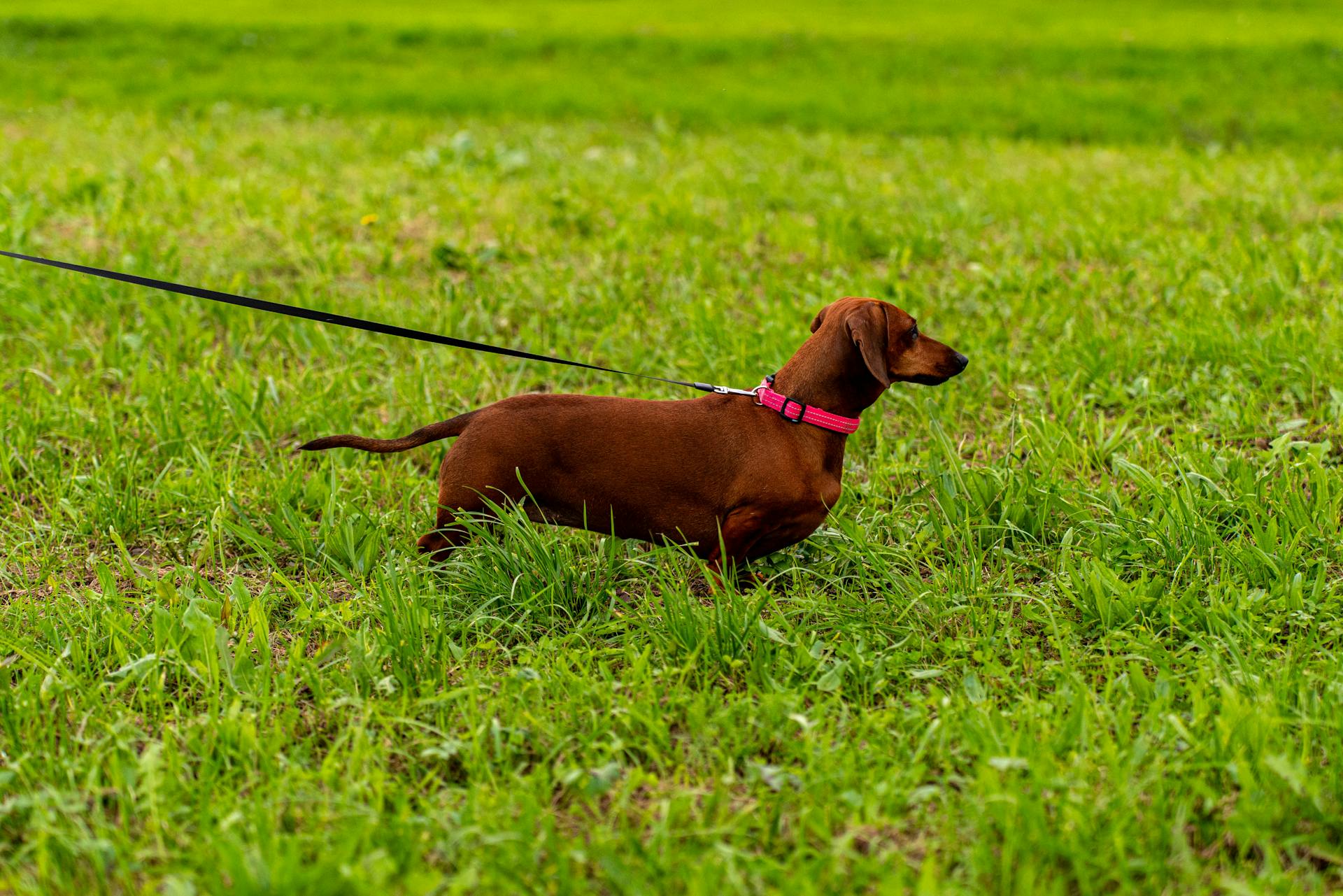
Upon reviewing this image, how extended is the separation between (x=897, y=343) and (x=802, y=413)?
37 cm

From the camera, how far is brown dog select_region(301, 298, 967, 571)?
3.28 m

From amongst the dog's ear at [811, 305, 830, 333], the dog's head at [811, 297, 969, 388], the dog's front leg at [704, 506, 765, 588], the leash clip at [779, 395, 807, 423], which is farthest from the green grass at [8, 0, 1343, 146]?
the dog's front leg at [704, 506, 765, 588]

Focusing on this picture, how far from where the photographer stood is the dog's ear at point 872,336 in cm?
321

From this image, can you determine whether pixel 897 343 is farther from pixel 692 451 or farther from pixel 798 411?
pixel 692 451

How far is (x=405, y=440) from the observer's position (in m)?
3.39

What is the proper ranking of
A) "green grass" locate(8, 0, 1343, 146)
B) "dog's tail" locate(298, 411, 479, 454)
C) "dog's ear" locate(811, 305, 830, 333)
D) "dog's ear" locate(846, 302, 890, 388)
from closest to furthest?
"dog's ear" locate(846, 302, 890, 388)
"dog's tail" locate(298, 411, 479, 454)
"dog's ear" locate(811, 305, 830, 333)
"green grass" locate(8, 0, 1343, 146)

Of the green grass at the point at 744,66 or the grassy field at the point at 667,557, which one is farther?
the green grass at the point at 744,66

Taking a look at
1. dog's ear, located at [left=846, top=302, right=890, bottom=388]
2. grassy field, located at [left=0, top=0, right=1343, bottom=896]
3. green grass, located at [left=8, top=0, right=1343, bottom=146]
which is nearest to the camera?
grassy field, located at [left=0, top=0, right=1343, bottom=896]

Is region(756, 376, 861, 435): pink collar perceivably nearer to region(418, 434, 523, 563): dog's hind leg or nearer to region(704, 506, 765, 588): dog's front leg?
region(704, 506, 765, 588): dog's front leg

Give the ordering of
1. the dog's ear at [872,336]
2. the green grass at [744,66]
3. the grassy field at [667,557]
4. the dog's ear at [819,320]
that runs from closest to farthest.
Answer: the grassy field at [667,557] < the dog's ear at [872,336] < the dog's ear at [819,320] < the green grass at [744,66]

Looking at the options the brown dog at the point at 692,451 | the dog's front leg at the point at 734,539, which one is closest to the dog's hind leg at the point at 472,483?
the brown dog at the point at 692,451

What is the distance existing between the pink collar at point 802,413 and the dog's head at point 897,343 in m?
0.17

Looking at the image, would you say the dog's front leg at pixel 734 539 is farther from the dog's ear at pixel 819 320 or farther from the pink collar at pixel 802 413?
the dog's ear at pixel 819 320

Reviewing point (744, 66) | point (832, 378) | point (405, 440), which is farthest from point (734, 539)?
point (744, 66)
